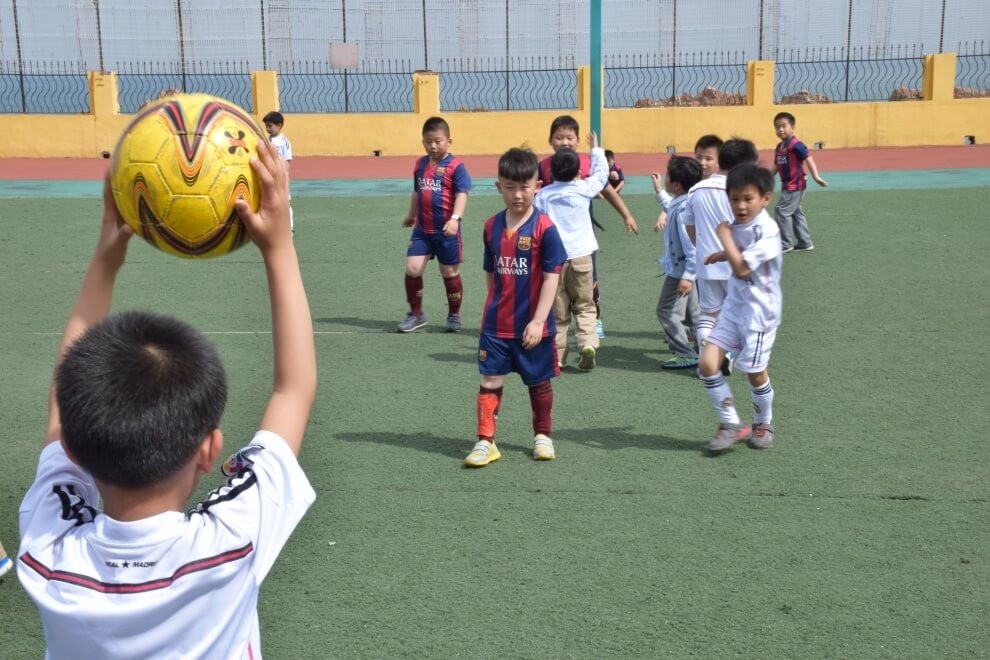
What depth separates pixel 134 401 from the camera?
5.70ft

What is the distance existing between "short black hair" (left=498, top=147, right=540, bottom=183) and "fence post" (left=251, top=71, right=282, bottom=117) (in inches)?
957

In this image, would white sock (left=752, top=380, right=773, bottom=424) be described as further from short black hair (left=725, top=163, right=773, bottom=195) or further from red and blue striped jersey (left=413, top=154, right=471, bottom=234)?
red and blue striped jersey (left=413, top=154, right=471, bottom=234)

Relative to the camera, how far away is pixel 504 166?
610 centimetres

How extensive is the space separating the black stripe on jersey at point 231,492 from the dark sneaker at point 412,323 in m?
7.22

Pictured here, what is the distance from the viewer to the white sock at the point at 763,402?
6074 millimetres

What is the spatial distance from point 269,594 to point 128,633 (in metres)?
2.64

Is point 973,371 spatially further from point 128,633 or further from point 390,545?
point 128,633

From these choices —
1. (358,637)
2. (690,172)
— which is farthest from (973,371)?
(358,637)

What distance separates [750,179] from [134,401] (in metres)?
4.82

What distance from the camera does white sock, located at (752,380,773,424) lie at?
19.9 ft

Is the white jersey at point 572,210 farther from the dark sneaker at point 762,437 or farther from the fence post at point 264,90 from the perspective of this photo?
the fence post at point 264,90

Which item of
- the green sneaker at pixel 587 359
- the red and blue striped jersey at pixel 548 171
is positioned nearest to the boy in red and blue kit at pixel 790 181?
the red and blue striped jersey at pixel 548 171

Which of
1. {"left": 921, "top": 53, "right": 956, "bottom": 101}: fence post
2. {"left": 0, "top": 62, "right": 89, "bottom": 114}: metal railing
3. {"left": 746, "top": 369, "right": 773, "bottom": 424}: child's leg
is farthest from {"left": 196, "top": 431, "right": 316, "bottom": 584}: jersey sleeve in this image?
{"left": 921, "top": 53, "right": 956, "bottom": 101}: fence post

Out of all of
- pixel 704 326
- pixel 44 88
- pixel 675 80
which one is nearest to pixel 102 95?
pixel 44 88
